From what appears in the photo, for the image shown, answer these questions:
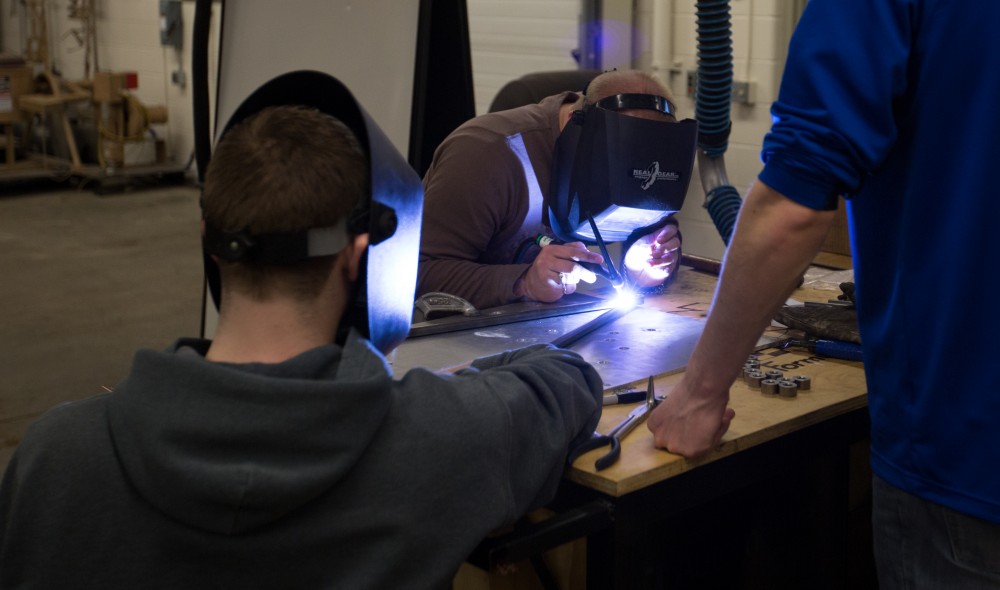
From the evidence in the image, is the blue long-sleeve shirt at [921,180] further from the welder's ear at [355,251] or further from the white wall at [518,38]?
the white wall at [518,38]

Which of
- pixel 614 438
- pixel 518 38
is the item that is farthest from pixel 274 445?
pixel 518 38

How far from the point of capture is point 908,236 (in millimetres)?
1241

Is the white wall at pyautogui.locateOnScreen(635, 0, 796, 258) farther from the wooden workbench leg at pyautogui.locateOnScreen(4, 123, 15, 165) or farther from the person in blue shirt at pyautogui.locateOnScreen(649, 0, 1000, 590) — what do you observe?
the wooden workbench leg at pyautogui.locateOnScreen(4, 123, 15, 165)

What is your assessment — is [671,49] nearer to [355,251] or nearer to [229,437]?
[355,251]

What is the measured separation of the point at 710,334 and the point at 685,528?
70 centimetres

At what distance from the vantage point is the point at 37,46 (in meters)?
9.47

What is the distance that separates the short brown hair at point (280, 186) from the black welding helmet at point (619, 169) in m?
0.78

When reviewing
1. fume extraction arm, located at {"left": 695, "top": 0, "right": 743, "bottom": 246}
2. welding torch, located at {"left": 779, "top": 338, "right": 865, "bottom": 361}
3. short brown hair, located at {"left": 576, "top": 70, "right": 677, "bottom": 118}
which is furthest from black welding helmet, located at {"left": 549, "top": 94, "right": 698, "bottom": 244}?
welding torch, located at {"left": 779, "top": 338, "right": 865, "bottom": 361}

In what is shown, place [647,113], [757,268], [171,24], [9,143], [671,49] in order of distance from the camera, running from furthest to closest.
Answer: [9,143], [171,24], [671,49], [647,113], [757,268]

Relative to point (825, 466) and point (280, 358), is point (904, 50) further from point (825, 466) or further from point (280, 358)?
point (825, 466)

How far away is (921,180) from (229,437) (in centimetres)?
78

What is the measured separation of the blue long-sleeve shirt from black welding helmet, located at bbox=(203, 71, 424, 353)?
43cm

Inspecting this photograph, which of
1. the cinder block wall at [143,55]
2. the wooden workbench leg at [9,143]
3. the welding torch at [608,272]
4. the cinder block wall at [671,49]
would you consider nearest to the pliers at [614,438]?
the welding torch at [608,272]

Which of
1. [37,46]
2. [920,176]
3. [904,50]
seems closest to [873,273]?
[920,176]
